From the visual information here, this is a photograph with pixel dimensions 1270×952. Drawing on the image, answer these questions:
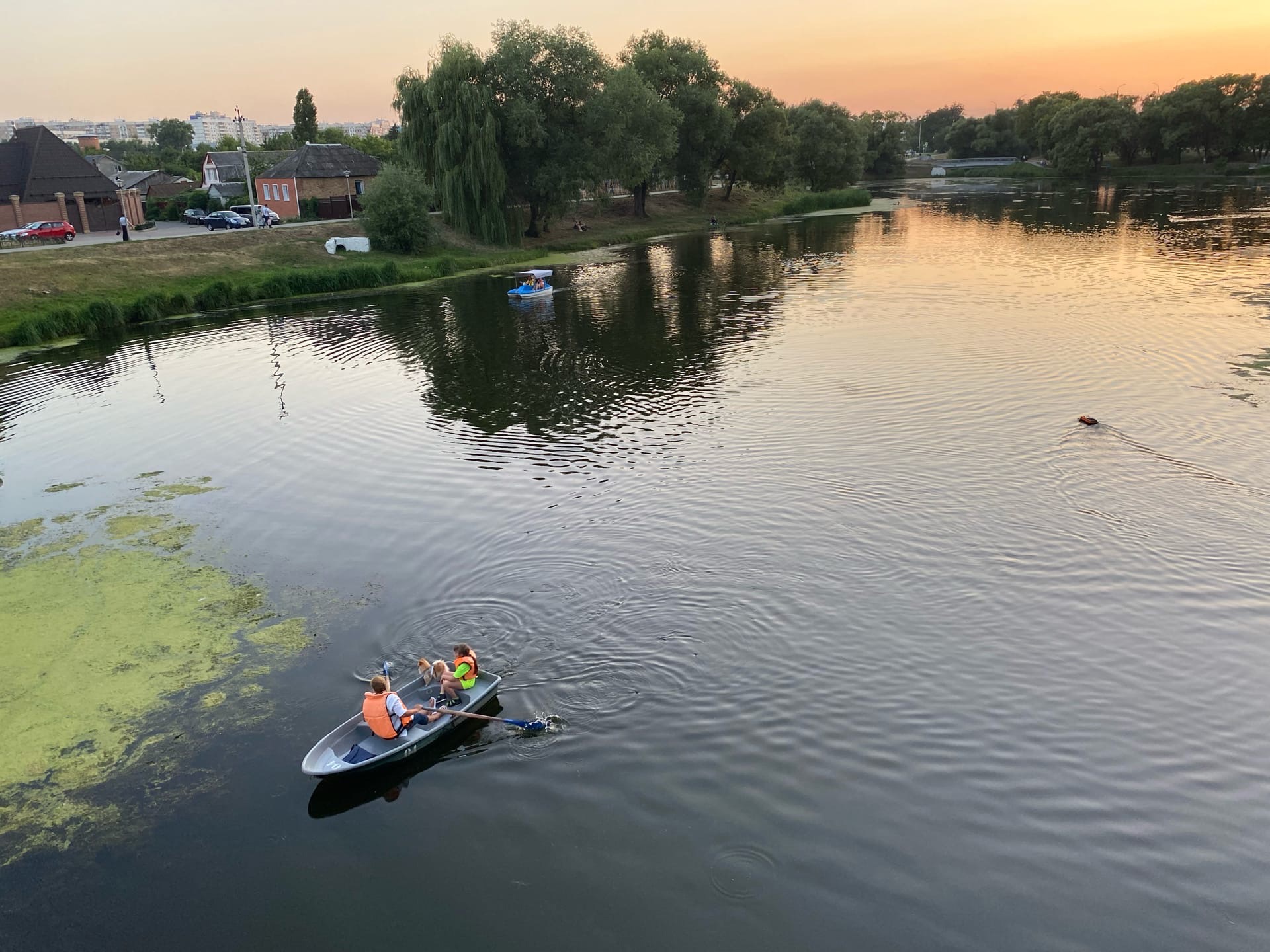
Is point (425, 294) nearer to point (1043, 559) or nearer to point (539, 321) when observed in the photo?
point (539, 321)

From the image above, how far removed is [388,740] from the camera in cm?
1391

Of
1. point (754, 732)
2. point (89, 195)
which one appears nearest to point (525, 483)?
point (754, 732)

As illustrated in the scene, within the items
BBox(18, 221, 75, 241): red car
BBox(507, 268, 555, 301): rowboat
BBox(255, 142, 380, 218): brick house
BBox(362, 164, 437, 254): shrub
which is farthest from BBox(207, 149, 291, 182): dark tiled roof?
BBox(507, 268, 555, 301): rowboat

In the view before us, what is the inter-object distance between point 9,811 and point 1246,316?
156 ft

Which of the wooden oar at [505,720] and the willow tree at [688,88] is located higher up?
the willow tree at [688,88]

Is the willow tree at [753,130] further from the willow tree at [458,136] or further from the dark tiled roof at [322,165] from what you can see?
the dark tiled roof at [322,165]

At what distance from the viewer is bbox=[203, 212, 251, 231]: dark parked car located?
72.8 m

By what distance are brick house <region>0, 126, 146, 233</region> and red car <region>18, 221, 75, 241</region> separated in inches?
315

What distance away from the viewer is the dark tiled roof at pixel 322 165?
89312mm

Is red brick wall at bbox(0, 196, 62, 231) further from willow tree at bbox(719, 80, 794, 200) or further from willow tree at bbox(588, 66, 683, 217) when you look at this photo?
willow tree at bbox(719, 80, 794, 200)

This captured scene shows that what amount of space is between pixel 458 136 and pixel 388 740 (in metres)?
63.4

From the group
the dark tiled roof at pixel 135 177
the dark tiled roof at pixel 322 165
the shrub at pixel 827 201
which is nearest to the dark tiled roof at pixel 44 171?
the dark tiled roof at pixel 322 165

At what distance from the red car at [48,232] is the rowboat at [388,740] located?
67049mm

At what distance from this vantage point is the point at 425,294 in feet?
192
